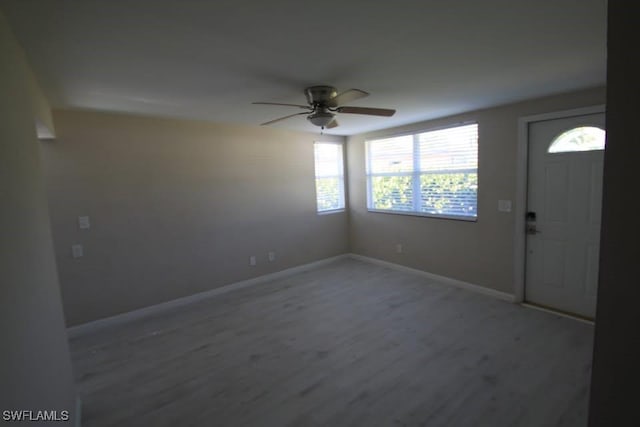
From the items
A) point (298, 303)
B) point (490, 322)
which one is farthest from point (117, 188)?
point (490, 322)

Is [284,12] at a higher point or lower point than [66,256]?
higher

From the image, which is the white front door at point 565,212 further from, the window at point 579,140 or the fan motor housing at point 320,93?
the fan motor housing at point 320,93

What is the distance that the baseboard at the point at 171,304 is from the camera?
3308 mm

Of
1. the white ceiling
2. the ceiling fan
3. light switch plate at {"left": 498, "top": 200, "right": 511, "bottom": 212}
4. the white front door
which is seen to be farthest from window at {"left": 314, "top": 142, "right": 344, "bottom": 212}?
the white front door

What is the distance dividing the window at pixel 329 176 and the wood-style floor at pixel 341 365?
203 cm

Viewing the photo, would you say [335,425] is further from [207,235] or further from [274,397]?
[207,235]

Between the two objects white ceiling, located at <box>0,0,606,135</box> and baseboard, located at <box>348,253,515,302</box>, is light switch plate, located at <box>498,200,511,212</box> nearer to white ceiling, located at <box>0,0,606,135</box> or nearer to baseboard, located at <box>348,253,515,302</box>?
baseboard, located at <box>348,253,515,302</box>

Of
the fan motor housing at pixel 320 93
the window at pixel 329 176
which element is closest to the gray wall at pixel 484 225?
the window at pixel 329 176

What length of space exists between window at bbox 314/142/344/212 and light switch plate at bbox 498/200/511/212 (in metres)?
2.68

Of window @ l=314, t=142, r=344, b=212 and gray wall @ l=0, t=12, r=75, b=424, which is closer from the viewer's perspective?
gray wall @ l=0, t=12, r=75, b=424

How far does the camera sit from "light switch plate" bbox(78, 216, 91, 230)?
3252 mm

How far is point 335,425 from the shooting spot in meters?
1.97

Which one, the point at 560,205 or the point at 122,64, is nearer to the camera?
the point at 122,64

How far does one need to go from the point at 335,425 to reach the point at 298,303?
1.96 metres
